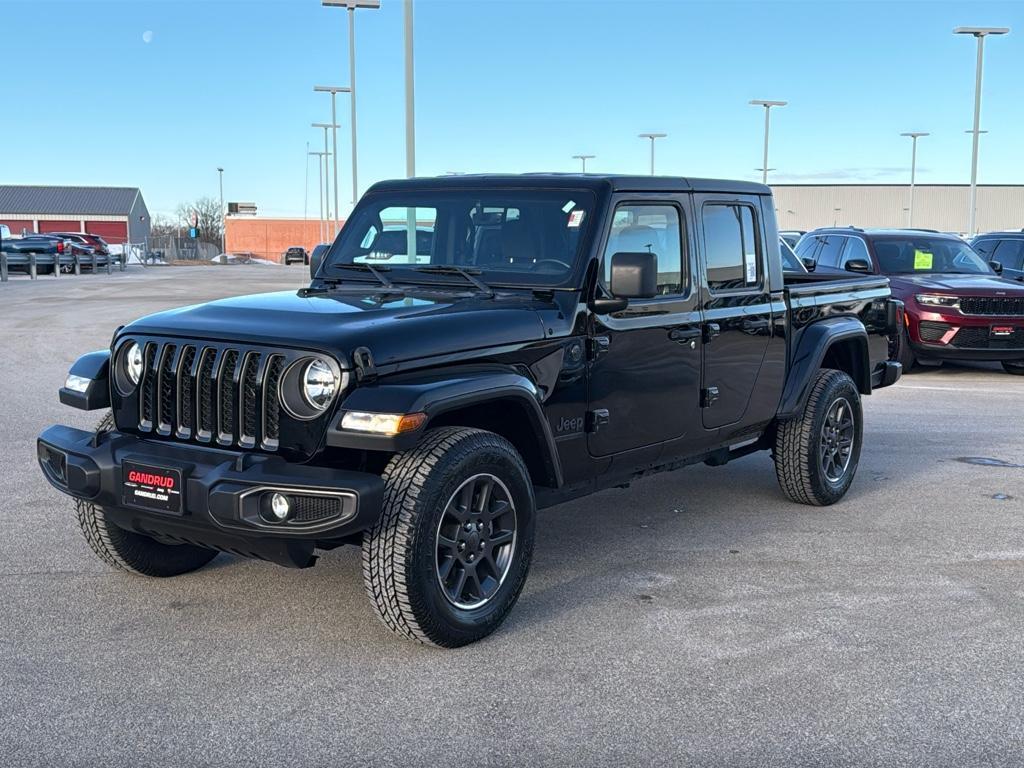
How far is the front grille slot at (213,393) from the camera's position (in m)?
4.21

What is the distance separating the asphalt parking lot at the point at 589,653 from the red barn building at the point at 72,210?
9819cm

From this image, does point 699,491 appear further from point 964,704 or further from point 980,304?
point 980,304

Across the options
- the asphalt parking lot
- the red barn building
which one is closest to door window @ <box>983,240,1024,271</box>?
the asphalt parking lot

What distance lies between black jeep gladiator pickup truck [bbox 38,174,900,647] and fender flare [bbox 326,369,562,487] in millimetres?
11

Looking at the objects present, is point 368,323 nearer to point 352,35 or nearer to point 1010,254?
point 1010,254

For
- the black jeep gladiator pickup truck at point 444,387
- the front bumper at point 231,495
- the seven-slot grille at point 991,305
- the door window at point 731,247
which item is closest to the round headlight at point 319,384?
the black jeep gladiator pickup truck at point 444,387

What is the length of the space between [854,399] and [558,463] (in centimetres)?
306

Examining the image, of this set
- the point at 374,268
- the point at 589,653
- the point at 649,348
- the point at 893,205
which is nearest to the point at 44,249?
the point at 374,268

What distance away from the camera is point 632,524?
6387 millimetres

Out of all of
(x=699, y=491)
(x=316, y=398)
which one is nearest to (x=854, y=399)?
(x=699, y=491)

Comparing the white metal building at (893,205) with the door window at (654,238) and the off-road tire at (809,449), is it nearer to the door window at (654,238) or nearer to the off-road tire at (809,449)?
the off-road tire at (809,449)

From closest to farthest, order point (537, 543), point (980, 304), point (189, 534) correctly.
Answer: point (189, 534), point (537, 543), point (980, 304)

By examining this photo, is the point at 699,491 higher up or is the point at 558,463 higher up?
the point at 558,463

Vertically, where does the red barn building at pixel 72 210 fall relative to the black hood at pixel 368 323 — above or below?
above
